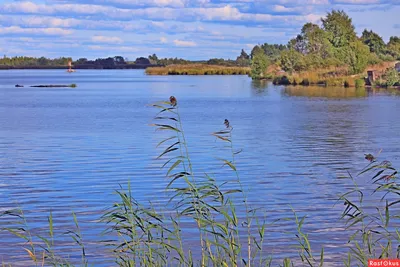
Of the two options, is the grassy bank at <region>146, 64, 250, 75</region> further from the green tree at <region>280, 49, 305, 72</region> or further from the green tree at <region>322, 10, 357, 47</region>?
the green tree at <region>280, 49, 305, 72</region>

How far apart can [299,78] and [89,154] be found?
49.0 m

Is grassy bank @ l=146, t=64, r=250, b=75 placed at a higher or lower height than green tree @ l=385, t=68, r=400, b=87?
lower

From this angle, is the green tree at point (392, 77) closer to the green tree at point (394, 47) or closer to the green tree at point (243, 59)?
the green tree at point (394, 47)

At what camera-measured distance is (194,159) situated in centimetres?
1827

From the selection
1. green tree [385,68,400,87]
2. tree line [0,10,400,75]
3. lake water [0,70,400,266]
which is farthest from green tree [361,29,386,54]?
lake water [0,70,400,266]

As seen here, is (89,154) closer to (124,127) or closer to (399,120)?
(124,127)

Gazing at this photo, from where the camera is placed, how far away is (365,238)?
7.32 metres

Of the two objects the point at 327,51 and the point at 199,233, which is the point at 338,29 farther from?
the point at 199,233

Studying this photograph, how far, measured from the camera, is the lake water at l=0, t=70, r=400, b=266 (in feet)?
37.9

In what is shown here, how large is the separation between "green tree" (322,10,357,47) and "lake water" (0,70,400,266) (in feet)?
127

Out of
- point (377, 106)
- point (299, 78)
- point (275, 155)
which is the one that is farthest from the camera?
point (299, 78)

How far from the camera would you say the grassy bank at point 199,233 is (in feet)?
24.3

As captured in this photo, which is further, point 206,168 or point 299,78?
point 299,78

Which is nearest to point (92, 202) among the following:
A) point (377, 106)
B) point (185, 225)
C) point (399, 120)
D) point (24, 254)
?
point (185, 225)
